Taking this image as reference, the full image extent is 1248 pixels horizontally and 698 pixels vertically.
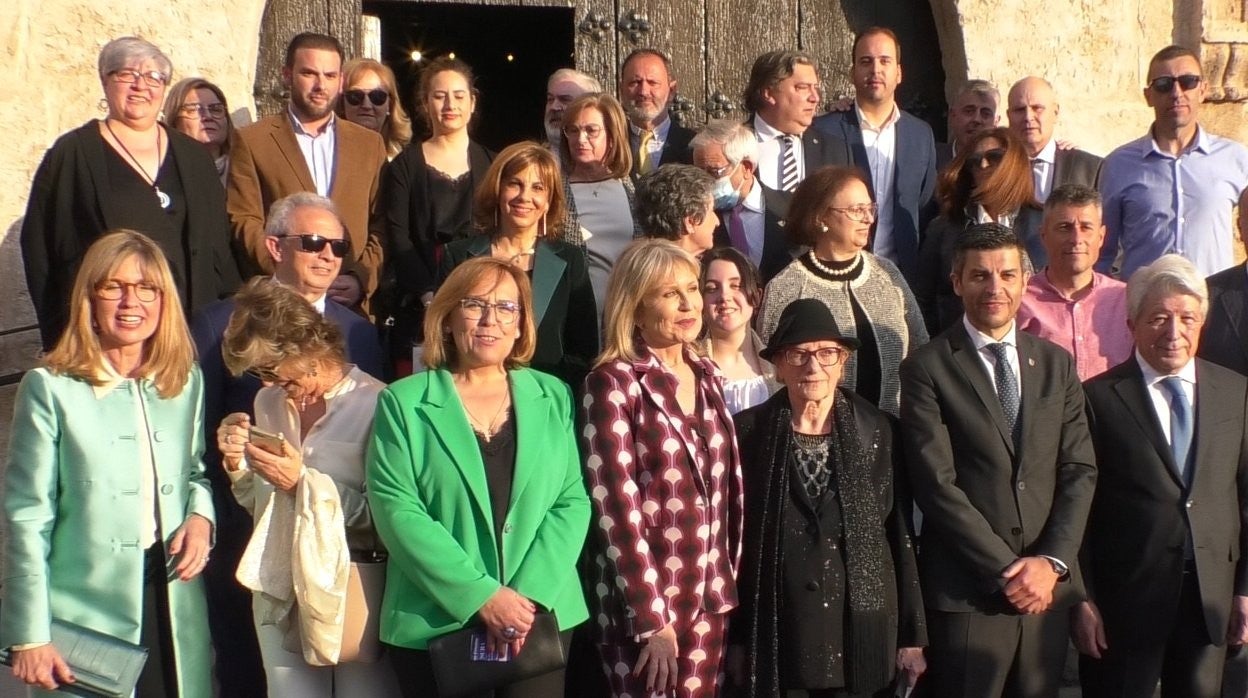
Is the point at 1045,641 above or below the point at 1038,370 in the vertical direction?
below

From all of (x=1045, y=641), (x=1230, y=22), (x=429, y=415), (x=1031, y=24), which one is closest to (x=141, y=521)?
(x=429, y=415)

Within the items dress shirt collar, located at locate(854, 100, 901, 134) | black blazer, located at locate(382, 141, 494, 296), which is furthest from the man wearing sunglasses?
black blazer, located at locate(382, 141, 494, 296)

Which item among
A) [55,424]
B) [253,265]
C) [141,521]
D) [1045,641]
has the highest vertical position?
[253,265]

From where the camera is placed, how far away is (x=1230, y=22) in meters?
6.26

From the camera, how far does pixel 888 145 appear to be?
19.0 feet

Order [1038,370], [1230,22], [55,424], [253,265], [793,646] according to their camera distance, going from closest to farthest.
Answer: [55,424]
[793,646]
[1038,370]
[253,265]
[1230,22]

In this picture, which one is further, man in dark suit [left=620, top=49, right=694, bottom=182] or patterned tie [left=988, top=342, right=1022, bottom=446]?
man in dark suit [left=620, top=49, right=694, bottom=182]

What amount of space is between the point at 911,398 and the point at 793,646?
78cm

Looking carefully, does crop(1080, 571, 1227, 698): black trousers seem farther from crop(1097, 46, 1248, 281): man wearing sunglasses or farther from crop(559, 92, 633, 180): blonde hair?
crop(559, 92, 633, 180): blonde hair

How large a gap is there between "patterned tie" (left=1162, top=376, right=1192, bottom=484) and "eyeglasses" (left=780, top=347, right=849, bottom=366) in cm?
102

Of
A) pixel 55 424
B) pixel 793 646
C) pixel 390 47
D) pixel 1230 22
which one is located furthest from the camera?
pixel 390 47

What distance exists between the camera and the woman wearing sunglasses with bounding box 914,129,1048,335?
529cm

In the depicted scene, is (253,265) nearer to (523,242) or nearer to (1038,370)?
(523,242)

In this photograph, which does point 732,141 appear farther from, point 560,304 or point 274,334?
point 274,334
